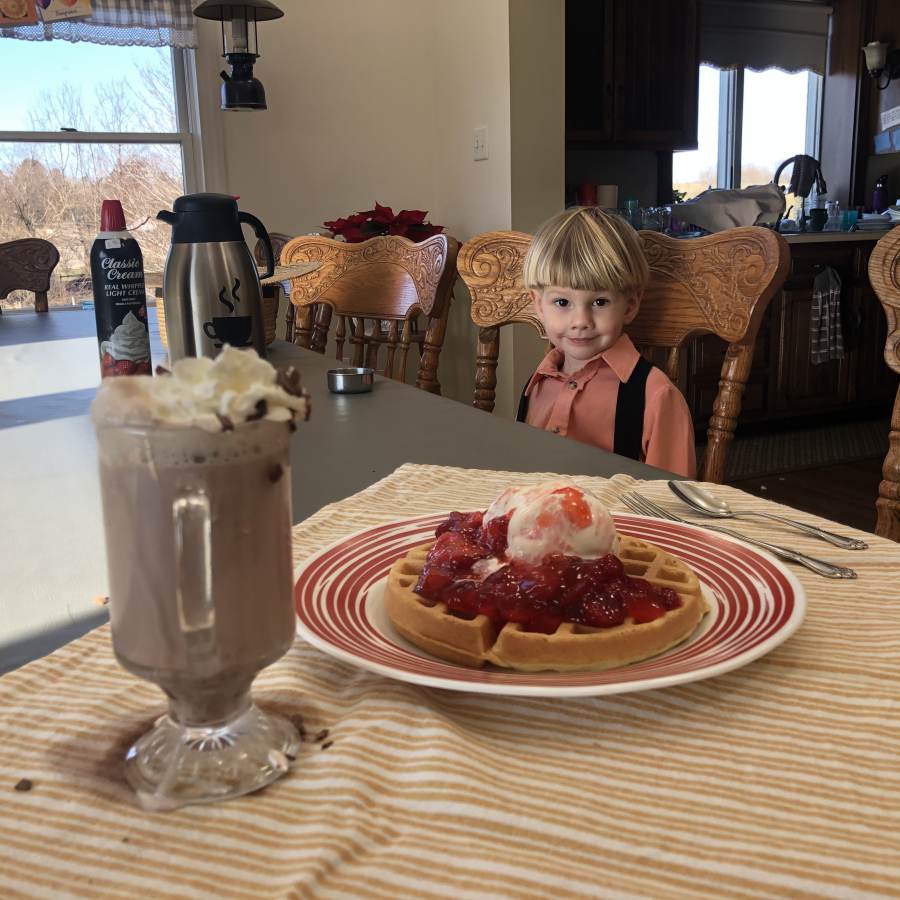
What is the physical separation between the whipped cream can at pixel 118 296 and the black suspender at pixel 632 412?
0.74 m

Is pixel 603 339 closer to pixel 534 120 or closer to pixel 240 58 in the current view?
pixel 534 120

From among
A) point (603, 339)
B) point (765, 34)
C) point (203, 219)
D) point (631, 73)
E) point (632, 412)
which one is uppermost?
point (765, 34)

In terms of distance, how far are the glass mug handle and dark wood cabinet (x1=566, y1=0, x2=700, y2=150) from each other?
4429mm

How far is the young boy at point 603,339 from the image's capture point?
1411 mm

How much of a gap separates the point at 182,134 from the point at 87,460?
3447mm

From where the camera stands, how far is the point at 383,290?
2.05 m

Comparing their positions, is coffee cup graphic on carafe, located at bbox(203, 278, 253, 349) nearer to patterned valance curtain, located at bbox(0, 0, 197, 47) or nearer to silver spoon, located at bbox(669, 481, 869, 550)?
silver spoon, located at bbox(669, 481, 869, 550)

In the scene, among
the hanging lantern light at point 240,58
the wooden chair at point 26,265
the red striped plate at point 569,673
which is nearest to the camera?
the red striped plate at point 569,673

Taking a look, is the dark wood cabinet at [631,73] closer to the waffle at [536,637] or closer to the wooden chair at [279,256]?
the wooden chair at [279,256]

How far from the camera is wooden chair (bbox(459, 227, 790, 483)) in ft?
4.09

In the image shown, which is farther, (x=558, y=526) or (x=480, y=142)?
(x=480, y=142)

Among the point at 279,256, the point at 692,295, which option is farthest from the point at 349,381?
the point at 279,256

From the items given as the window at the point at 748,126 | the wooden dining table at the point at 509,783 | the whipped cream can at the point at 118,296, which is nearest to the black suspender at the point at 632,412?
the whipped cream can at the point at 118,296

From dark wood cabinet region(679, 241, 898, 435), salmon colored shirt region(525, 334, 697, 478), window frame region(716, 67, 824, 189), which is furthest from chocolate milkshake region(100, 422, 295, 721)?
window frame region(716, 67, 824, 189)
